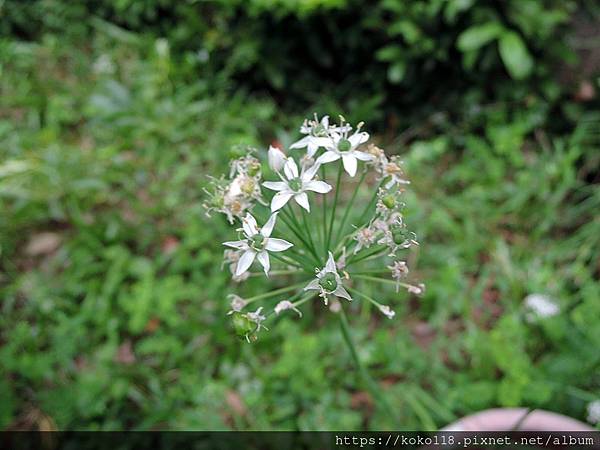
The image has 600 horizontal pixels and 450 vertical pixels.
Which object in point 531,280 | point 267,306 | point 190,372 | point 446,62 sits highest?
Result: point 446,62

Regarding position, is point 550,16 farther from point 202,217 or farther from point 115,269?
point 115,269

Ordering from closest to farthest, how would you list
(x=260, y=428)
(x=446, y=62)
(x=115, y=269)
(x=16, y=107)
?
(x=260, y=428), (x=115, y=269), (x=446, y=62), (x=16, y=107)

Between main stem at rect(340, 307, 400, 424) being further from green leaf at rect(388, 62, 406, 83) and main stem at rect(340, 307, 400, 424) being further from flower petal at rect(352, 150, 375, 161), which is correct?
green leaf at rect(388, 62, 406, 83)

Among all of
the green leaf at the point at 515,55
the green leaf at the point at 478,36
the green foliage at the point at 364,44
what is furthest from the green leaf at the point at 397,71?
the green leaf at the point at 515,55

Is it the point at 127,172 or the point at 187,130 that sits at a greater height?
the point at 187,130

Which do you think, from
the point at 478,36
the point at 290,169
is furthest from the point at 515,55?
the point at 290,169

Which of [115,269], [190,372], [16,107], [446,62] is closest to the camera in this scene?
[190,372]

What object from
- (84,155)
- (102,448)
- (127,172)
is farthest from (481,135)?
(102,448)
